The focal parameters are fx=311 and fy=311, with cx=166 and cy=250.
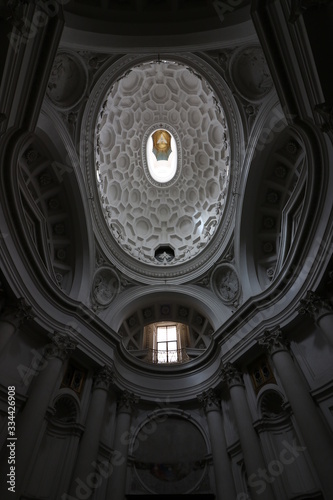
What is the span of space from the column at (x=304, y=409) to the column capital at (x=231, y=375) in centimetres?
197

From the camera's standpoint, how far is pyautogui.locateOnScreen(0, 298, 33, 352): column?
9641 mm

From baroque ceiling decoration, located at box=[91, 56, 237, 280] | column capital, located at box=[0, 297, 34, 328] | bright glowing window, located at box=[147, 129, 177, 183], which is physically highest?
bright glowing window, located at box=[147, 129, 177, 183]

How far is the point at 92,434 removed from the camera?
1108 cm

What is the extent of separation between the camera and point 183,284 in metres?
17.7

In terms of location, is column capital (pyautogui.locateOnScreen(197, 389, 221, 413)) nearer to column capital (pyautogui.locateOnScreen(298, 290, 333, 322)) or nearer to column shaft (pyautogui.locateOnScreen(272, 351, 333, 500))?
column shaft (pyautogui.locateOnScreen(272, 351, 333, 500))

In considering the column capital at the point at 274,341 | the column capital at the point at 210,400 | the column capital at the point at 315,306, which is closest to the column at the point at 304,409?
the column capital at the point at 274,341

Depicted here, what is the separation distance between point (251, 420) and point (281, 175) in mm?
10258

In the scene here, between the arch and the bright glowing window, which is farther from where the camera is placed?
the bright glowing window

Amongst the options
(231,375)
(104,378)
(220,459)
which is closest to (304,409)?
(231,375)

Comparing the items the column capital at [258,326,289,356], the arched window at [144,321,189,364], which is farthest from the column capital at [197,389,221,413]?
the column capital at [258,326,289,356]

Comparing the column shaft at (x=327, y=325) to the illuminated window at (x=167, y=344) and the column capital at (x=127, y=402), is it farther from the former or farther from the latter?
the illuminated window at (x=167, y=344)

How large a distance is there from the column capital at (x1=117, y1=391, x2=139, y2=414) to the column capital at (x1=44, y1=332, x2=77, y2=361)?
361 cm

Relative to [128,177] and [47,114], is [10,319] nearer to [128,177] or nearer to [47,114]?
[47,114]

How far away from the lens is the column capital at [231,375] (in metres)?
12.6
